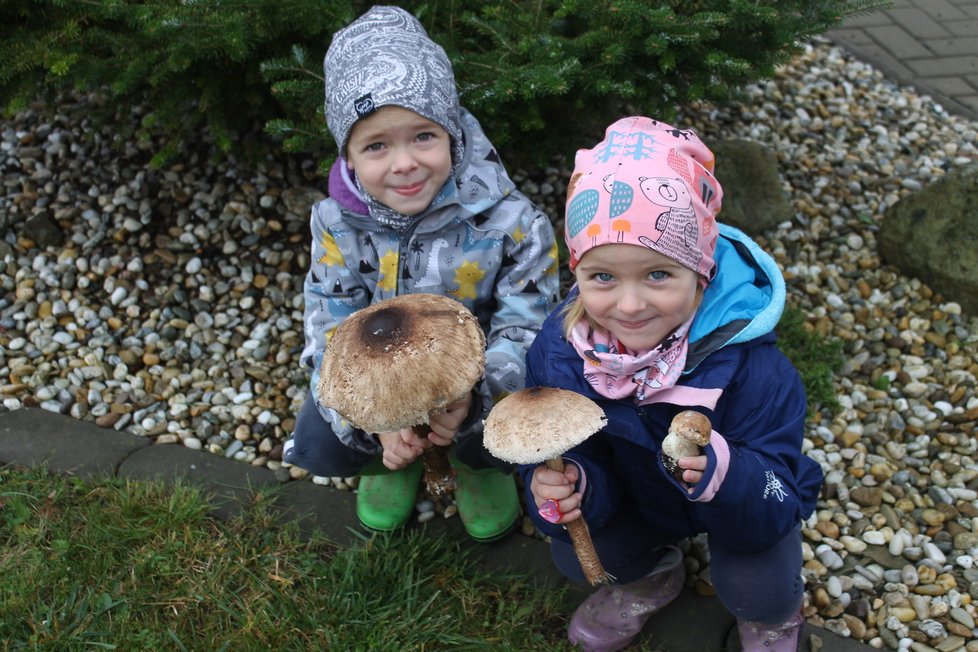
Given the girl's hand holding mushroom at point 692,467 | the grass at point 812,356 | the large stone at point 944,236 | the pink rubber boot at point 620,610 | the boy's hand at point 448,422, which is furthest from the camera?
the large stone at point 944,236

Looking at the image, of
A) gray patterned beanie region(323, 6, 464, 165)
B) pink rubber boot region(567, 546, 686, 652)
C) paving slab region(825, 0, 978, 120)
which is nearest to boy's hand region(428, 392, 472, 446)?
pink rubber boot region(567, 546, 686, 652)

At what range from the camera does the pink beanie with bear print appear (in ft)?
7.04

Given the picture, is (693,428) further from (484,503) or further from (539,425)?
(484,503)

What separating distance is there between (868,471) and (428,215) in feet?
6.34

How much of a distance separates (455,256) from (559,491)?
1009mm

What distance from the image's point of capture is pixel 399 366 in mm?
2107

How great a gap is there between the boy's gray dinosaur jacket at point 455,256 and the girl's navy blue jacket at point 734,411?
0.38 meters

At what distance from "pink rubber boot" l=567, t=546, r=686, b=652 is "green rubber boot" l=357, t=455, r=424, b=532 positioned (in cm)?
73

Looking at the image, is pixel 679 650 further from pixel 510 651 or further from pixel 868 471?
pixel 868 471

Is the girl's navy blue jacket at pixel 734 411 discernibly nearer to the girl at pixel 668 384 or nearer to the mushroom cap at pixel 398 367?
the girl at pixel 668 384

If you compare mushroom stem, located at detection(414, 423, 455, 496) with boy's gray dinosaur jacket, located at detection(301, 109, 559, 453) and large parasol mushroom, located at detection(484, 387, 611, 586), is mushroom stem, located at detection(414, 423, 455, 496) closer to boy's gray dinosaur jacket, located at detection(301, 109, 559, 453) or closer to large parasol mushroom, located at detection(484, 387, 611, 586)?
boy's gray dinosaur jacket, located at detection(301, 109, 559, 453)

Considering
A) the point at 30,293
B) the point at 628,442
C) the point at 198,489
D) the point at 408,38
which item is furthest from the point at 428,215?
the point at 30,293

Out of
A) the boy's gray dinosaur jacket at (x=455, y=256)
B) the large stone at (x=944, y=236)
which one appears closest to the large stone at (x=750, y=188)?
the large stone at (x=944, y=236)

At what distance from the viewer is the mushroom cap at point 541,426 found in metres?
1.96
